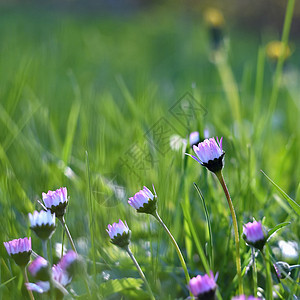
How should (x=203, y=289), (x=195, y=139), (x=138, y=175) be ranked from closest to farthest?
(x=203, y=289), (x=195, y=139), (x=138, y=175)

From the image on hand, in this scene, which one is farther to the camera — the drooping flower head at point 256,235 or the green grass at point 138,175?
the green grass at point 138,175

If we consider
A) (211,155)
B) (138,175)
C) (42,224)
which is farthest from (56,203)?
(138,175)

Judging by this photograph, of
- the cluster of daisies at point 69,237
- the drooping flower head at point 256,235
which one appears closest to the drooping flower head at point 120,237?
the cluster of daisies at point 69,237

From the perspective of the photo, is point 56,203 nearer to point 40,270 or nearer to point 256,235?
point 40,270

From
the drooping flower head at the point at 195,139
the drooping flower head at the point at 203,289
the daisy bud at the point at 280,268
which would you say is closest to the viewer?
the drooping flower head at the point at 203,289

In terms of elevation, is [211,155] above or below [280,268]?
above

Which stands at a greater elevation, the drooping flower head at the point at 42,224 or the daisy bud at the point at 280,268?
the drooping flower head at the point at 42,224

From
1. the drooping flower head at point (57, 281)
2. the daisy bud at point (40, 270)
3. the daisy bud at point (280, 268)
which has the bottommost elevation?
the daisy bud at point (280, 268)

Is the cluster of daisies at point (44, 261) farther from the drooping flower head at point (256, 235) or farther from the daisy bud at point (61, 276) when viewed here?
the drooping flower head at point (256, 235)

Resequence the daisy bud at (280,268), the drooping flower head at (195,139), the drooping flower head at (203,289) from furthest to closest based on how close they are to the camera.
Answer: the drooping flower head at (195,139), the daisy bud at (280,268), the drooping flower head at (203,289)

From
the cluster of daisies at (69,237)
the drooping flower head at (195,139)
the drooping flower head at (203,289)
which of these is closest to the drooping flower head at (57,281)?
the cluster of daisies at (69,237)

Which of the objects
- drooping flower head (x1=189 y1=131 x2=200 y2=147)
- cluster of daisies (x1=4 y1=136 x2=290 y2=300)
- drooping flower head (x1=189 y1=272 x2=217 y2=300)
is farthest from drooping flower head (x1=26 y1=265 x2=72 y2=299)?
drooping flower head (x1=189 y1=131 x2=200 y2=147)

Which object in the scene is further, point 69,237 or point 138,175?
point 138,175

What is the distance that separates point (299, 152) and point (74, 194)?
0.41m
